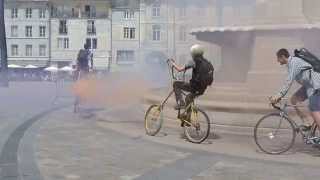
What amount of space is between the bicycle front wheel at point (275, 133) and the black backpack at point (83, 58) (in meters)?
8.07

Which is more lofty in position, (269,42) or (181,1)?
(181,1)

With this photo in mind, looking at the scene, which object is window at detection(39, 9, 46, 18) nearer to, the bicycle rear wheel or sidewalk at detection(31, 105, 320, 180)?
sidewalk at detection(31, 105, 320, 180)

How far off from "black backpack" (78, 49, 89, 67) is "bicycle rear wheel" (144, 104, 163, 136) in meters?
5.62

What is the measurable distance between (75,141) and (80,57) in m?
5.89

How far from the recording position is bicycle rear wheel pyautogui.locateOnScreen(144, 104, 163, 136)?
Answer: 37.2 feet

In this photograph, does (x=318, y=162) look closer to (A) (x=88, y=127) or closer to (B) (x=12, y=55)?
(A) (x=88, y=127)

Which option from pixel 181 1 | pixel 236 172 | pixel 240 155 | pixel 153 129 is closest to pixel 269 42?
pixel 153 129

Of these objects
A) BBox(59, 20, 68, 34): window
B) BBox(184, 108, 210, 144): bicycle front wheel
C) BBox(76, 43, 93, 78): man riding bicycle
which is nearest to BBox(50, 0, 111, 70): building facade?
BBox(59, 20, 68, 34): window

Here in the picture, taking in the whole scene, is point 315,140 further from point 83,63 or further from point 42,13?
point 42,13

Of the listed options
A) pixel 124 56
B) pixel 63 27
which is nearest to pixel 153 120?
pixel 124 56

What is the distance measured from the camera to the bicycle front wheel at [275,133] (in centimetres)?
922

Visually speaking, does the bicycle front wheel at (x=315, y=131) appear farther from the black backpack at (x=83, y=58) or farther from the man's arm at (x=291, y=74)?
the black backpack at (x=83, y=58)

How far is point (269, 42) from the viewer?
13.0m

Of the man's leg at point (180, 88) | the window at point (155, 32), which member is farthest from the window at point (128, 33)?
the man's leg at point (180, 88)
